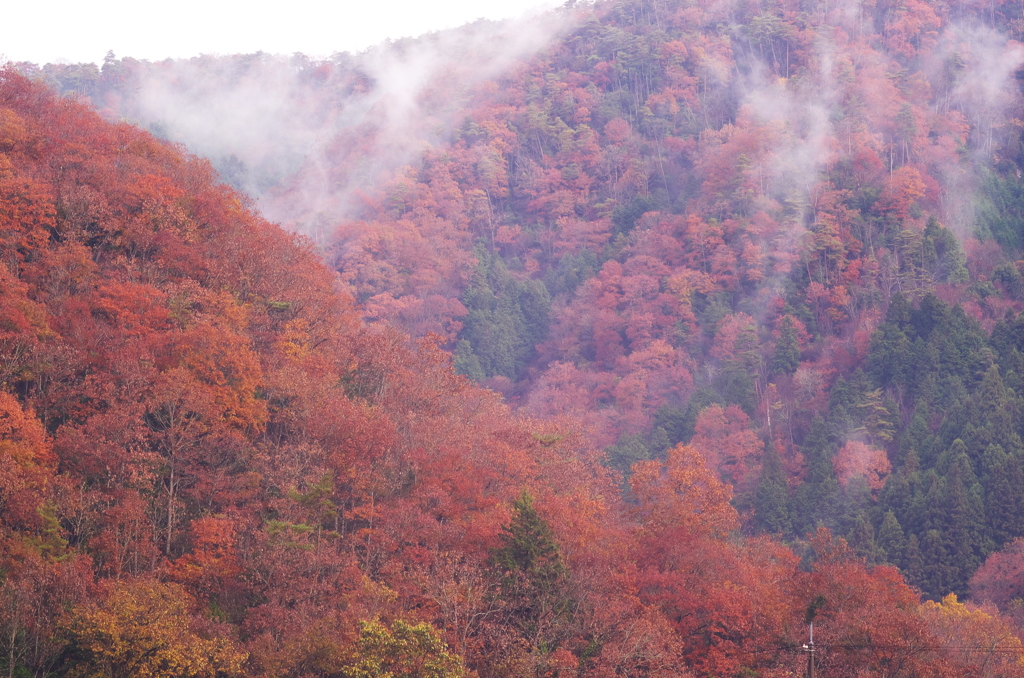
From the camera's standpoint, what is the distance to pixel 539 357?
9431 centimetres

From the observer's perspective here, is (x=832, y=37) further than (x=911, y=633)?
Yes

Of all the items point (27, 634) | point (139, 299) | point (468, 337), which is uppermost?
point (468, 337)

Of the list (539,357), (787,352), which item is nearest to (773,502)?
(787,352)

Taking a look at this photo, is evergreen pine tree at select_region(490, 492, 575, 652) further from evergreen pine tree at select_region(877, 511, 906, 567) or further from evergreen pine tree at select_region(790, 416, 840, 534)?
evergreen pine tree at select_region(790, 416, 840, 534)

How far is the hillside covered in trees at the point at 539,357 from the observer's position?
27.8 m

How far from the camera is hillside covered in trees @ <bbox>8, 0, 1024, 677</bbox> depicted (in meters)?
27.8

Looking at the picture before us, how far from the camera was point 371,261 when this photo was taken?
9288cm

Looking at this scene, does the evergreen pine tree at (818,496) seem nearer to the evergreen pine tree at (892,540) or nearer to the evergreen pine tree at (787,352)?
the evergreen pine tree at (892,540)

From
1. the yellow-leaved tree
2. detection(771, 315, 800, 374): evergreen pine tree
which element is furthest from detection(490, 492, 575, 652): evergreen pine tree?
detection(771, 315, 800, 374): evergreen pine tree

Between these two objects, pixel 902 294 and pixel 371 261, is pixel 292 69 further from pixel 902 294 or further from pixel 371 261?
pixel 902 294

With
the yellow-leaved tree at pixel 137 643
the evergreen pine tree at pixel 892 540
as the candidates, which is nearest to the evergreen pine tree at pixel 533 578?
the yellow-leaved tree at pixel 137 643

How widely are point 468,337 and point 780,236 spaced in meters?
30.2

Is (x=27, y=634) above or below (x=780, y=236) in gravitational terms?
below

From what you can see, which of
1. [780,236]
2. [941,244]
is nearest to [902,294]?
[941,244]
